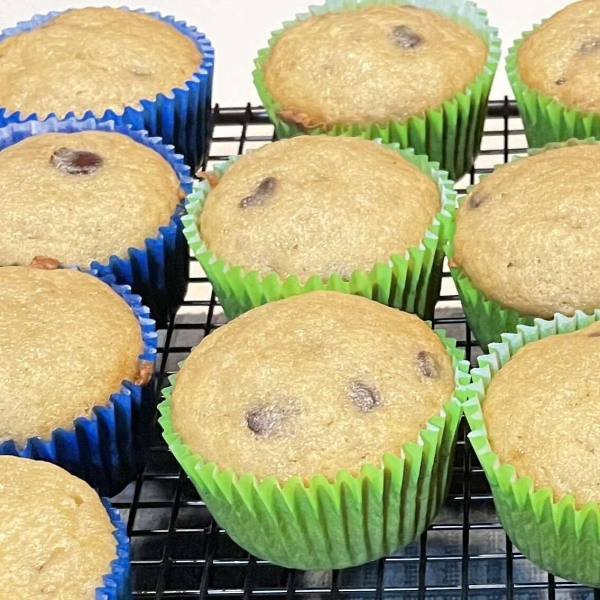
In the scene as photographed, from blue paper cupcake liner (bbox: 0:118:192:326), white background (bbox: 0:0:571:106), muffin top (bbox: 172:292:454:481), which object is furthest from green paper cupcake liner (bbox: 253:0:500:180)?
white background (bbox: 0:0:571:106)

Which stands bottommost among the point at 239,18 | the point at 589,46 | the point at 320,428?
the point at 239,18

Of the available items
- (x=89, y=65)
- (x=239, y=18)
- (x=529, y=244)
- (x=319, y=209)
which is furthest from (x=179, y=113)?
(x=239, y=18)

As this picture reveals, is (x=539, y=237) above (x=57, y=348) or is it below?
above

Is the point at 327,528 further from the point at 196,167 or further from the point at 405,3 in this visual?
the point at 405,3

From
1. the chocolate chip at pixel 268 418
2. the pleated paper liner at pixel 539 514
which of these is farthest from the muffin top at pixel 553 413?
the chocolate chip at pixel 268 418

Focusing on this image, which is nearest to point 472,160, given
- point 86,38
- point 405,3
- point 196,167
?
point 405,3

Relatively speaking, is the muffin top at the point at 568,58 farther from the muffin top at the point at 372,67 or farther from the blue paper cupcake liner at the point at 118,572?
the blue paper cupcake liner at the point at 118,572

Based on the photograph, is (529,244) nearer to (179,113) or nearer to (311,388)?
(311,388)
